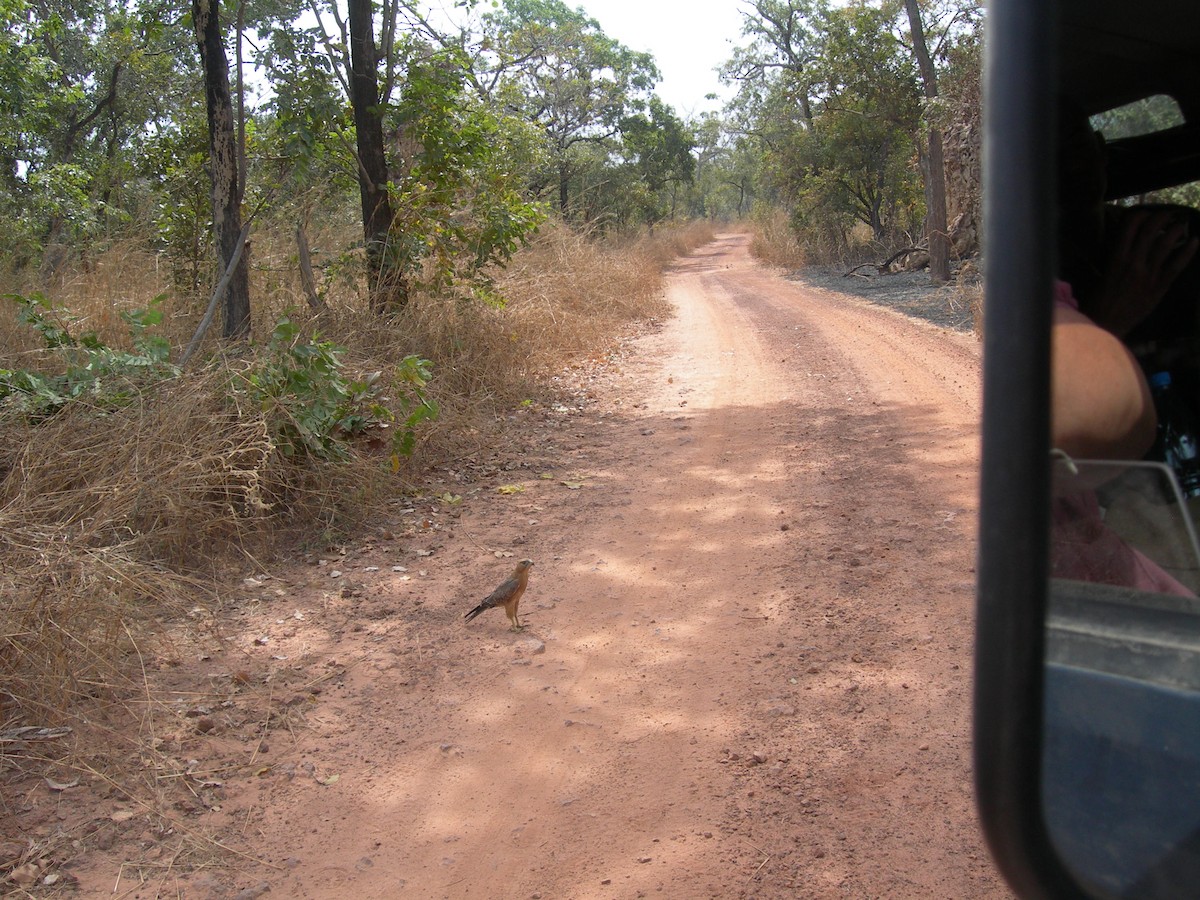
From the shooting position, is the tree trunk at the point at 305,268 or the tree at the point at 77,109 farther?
the tree at the point at 77,109

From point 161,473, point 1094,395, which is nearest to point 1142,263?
point 1094,395

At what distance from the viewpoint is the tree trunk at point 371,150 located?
8531mm

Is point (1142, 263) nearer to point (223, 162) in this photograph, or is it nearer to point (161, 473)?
point (161, 473)

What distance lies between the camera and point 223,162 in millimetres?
7176

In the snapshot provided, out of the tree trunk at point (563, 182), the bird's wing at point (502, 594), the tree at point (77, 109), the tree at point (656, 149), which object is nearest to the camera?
the bird's wing at point (502, 594)

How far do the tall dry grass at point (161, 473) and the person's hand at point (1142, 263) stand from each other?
127 inches

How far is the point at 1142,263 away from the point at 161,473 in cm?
432

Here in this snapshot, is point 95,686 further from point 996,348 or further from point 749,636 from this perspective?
point 996,348

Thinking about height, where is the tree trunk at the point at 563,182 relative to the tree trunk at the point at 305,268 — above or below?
above

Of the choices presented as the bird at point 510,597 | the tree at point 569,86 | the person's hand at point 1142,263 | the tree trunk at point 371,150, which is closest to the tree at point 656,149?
the tree at point 569,86

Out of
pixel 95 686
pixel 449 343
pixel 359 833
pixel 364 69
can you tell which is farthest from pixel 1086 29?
pixel 364 69

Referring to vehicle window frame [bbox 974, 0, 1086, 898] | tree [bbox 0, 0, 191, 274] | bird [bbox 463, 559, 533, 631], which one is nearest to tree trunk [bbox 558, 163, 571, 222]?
tree [bbox 0, 0, 191, 274]

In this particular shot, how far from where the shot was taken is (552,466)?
21.7 ft

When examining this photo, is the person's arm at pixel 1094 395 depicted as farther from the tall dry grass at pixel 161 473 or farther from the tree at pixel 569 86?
the tree at pixel 569 86
